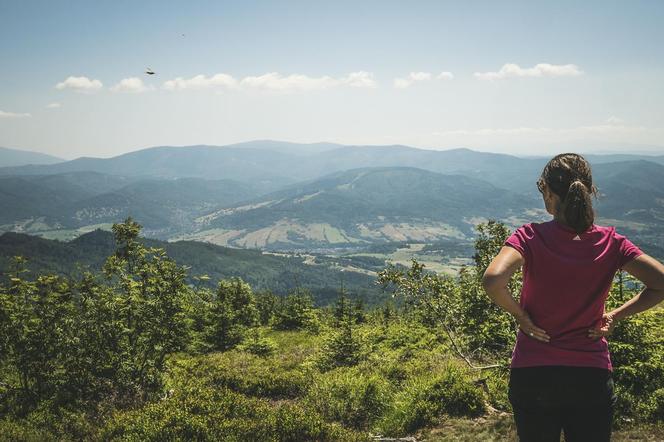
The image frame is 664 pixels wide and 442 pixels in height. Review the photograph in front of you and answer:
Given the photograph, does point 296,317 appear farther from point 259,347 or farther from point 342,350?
point 342,350

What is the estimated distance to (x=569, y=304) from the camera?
9.73 feet

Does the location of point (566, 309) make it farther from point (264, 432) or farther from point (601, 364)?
point (264, 432)

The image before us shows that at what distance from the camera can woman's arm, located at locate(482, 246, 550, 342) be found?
2.82m

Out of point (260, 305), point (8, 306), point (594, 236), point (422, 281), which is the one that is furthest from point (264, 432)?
point (260, 305)

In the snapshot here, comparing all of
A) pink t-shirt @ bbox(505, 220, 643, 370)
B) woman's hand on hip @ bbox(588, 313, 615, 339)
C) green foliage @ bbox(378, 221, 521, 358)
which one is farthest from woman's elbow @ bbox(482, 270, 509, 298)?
green foliage @ bbox(378, 221, 521, 358)

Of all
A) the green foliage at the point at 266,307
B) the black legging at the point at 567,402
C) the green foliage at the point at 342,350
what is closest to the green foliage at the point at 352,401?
the green foliage at the point at 342,350

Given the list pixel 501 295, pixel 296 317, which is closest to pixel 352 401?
pixel 501 295

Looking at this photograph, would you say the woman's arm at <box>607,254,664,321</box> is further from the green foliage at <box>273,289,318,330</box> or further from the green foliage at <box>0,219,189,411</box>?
the green foliage at <box>273,289,318,330</box>

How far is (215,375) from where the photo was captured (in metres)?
13.3

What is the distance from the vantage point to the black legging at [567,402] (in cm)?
293

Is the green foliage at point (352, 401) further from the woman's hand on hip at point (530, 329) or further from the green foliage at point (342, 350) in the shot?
the woman's hand on hip at point (530, 329)

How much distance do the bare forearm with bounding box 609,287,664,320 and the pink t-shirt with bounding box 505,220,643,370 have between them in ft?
0.94

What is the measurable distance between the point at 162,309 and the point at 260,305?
31.6 meters

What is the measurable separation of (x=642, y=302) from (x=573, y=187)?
3.37 feet
